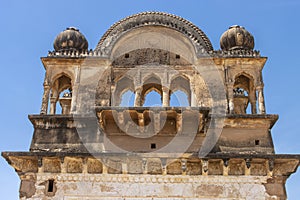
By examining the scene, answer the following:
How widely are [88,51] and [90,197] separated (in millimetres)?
4499

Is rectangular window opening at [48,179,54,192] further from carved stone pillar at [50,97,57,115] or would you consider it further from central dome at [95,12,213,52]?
central dome at [95,12,213,52]

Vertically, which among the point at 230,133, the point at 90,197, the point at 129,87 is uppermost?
the point at 129,87

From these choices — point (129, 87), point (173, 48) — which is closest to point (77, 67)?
point (129, 87)

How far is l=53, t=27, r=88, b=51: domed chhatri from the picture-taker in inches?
540

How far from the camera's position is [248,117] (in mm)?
12305

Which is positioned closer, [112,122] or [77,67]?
[112,122]

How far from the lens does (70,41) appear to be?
1373cm

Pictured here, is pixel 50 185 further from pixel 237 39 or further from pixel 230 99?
pixel 237 39

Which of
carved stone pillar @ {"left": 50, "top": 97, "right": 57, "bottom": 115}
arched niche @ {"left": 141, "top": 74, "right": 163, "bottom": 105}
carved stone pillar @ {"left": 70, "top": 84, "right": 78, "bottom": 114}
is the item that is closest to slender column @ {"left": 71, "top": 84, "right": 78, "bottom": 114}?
carved stone pillar @ {"left": 70, "top": 84, "right": 78, "bottom": 114}

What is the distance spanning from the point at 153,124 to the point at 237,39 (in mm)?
3765

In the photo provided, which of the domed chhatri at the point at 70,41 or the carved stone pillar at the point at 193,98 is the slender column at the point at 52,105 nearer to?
the domed chhatri at the point at 70,41

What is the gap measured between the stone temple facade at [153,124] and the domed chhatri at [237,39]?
0.10 feet

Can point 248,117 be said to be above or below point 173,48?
below

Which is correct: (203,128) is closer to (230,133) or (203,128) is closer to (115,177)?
(230,133)
